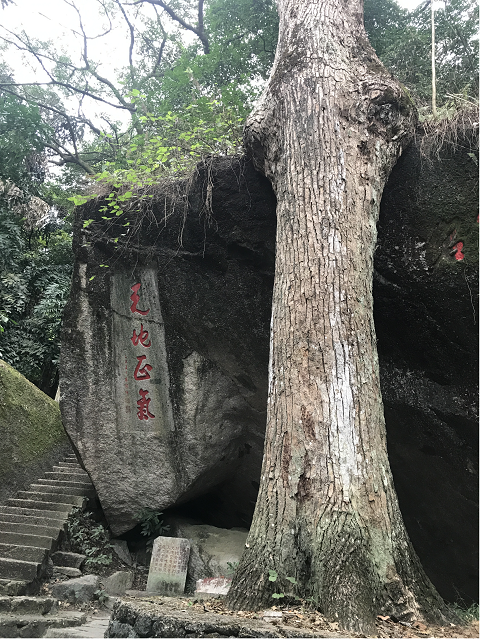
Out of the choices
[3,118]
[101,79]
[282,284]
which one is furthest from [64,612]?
[101,79]

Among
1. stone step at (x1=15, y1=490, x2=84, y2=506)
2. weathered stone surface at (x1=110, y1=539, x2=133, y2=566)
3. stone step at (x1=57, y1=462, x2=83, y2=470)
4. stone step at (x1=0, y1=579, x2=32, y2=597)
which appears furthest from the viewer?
stone step at (x1=57, y1=462, x2=83, y2=470)

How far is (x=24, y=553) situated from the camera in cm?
586

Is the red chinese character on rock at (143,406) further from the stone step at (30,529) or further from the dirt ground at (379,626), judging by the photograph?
the dirt ground at (379,626)

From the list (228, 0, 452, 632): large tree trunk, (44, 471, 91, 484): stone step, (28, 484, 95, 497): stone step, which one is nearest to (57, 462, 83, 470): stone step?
(44, 471, 91, 484): stone step

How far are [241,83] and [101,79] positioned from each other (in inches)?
244

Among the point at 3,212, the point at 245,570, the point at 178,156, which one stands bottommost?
the point at 245,570

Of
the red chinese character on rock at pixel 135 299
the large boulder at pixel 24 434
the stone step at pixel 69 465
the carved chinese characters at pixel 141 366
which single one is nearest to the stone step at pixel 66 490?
the large boulder at pixel 24 434

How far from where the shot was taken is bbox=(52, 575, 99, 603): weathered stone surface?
5.41 metres

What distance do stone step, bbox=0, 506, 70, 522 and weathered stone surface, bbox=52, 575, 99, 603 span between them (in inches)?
48.7

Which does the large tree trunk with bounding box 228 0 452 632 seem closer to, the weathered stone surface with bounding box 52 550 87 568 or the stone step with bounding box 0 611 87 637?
the stone step with bounding box 0 611 87 637

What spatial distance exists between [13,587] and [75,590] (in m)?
0.66

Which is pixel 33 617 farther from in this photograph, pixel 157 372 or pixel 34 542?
pixel 157 372

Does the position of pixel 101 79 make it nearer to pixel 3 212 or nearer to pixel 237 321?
pixel 3 212

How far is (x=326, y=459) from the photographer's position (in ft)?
9.12
